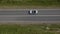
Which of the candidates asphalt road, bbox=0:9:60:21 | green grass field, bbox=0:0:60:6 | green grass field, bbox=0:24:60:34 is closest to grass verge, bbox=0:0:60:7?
green grass field, bbox=0:0:60:6

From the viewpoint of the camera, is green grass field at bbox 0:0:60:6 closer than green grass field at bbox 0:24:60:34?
No

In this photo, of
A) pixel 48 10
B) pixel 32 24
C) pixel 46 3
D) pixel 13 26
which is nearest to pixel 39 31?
pixel 32 24

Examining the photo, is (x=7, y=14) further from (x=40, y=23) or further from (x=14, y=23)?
(x=40, y=23)

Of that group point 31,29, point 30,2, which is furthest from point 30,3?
point 31,29

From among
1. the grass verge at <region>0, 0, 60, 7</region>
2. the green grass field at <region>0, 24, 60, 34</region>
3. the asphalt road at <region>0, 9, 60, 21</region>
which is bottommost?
the green grass field at <region>0, 24, 60, 34</region>

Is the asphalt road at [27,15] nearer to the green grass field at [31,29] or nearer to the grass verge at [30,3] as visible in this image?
the green grass field at [31,29]

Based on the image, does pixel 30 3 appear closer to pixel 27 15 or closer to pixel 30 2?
pixel 30 2

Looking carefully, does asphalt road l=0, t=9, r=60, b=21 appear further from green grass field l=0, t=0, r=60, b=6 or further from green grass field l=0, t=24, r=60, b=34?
green grass field l=0, t=0, r=60, b=6
